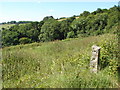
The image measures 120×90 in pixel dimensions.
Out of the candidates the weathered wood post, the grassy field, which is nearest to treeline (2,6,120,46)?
the grassy field

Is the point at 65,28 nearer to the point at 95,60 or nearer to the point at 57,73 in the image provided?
the point at 95,60

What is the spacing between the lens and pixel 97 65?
4.07 meters

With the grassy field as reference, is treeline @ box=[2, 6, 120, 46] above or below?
above

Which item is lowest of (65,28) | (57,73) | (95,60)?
(57,73)

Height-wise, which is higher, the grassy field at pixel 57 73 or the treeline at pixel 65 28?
the treeline at pixel 65 28

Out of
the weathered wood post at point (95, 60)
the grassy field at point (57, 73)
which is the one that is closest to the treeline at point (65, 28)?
the grassy field at point (57, 73)

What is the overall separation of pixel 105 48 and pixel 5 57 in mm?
3839

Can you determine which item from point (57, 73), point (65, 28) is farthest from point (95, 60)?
point (65, 28)

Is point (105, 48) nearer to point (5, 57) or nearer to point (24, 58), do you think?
point (24, 58)

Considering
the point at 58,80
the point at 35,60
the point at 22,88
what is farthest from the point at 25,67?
the point at 58,80

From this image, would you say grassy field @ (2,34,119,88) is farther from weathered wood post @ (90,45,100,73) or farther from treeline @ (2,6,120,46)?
treeline @ (2,6,120,46)

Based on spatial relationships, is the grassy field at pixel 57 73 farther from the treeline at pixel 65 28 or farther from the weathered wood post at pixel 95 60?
the treeline at pixel 65 28

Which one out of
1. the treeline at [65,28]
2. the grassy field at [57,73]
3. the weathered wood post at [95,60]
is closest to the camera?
the grassy field at [57,73]

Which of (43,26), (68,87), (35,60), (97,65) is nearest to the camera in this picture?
(68,87)
